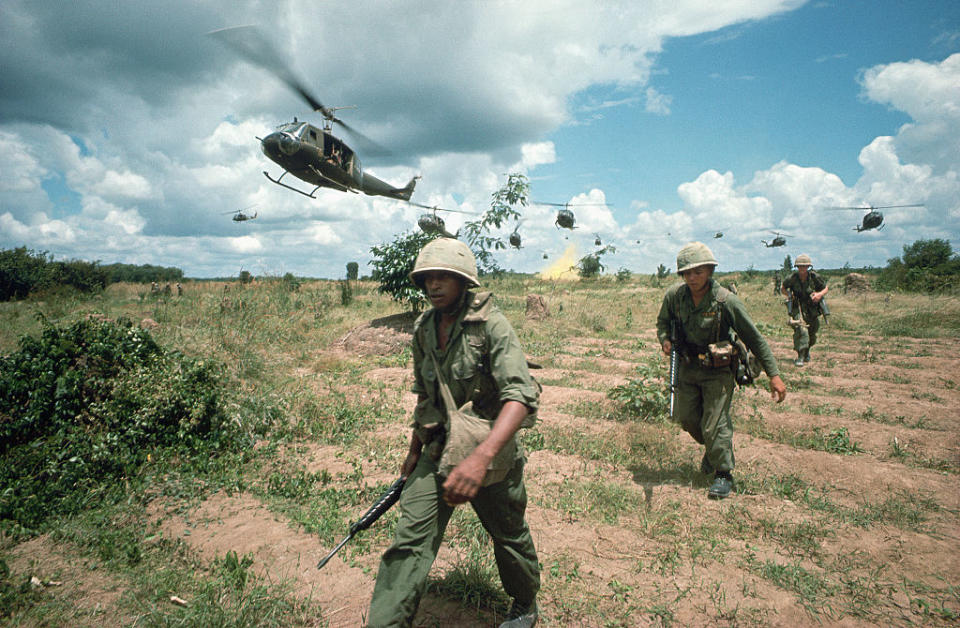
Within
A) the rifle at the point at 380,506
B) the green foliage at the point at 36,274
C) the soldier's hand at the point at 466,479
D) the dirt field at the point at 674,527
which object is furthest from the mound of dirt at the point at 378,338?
the green foliage at the point at 36,274

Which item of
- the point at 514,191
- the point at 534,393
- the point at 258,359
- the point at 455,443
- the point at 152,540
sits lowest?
the point at 152,540

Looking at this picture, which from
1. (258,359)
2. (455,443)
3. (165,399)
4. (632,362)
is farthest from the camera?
(632,362)

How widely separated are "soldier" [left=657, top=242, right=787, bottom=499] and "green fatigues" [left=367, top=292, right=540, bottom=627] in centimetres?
245

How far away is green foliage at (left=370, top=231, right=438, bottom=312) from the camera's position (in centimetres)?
1248

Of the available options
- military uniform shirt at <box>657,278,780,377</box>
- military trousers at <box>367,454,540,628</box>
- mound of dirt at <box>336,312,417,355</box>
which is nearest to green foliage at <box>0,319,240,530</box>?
military trousers at <box>367,454,540,628</box>

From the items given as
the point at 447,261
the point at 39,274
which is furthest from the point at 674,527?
the point at 39,274

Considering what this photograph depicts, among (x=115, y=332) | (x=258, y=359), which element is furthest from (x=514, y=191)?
(x=115, y=332)

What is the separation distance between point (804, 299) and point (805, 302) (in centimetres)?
6

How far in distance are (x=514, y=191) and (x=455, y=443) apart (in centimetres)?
1334

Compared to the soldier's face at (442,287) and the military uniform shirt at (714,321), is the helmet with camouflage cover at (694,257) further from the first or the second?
the soldier's face at (442,287)

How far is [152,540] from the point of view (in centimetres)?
364

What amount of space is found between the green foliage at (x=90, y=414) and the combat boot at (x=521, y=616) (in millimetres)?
3720

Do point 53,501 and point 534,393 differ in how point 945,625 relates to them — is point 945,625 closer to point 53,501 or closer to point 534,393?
point 534,393

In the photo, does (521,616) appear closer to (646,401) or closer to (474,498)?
(474,498)
